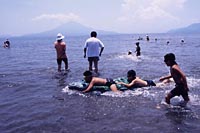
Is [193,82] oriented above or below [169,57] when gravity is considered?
below

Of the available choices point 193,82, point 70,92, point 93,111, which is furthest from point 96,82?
point 193,82

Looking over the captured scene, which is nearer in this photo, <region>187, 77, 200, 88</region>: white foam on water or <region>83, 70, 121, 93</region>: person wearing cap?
<region>83, 70, 121, 93</region>: person wearing cap

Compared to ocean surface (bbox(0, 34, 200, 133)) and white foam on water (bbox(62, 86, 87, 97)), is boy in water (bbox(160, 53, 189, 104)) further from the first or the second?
white foam on water (bbox(62, 86, 87, 97))

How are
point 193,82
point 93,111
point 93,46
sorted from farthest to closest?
point 93,46, point 193,82, point 93,111

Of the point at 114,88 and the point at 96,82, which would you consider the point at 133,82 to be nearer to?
the point at 114,88

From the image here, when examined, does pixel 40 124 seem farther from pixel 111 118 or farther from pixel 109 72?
pixel 109 72

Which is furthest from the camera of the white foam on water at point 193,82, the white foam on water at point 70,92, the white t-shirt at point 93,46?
the white t-shirt at point 93,46

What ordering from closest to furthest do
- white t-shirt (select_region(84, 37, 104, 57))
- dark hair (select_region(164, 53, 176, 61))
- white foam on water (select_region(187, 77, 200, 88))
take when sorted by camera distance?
dark hair (select_region(164, 53, 176, 61)) < white foam on water (select_region(187, 77, 200, 88)) < white t-shirt (select_region(84, 37, 104, 57))

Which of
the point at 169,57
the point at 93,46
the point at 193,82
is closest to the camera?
the point at 169,57

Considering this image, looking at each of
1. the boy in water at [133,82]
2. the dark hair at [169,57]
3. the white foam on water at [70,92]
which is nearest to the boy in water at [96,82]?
the white foam on water at [70,92]

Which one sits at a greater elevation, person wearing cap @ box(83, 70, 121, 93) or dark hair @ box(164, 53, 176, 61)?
dark hair @ box(164, 53, 176, 61)

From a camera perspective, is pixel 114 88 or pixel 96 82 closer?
pixel 114 88

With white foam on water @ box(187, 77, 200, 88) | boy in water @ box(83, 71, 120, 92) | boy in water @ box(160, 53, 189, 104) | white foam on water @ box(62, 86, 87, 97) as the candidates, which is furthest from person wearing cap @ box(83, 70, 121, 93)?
white foam on water @ box(187, 77, 200, 88)

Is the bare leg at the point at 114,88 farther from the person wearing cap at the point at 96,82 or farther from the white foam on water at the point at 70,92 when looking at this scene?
the white foam on water at the point at 70,92
